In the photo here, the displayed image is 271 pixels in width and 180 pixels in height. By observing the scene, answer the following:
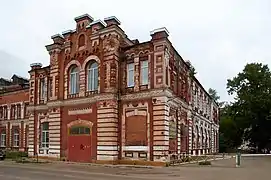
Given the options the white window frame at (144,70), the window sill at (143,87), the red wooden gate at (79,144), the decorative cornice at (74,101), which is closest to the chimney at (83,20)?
the decorative cornice at (74,101)

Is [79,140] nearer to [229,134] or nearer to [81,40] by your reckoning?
[81,40]

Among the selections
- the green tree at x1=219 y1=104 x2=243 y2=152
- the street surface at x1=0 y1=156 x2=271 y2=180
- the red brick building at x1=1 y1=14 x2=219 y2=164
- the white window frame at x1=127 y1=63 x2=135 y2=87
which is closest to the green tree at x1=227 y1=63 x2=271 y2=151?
the green tree at x1=219 y1=104 x2=243 y2=152

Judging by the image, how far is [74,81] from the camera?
116 feet

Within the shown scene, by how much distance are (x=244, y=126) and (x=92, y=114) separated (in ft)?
139

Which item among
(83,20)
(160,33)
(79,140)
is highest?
(83,20)

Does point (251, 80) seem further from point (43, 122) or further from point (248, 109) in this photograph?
point (43, 122)

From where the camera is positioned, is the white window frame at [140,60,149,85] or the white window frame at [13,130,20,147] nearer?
the white window frame at [140,60,149,85]

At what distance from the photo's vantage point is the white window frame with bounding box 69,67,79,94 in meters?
34.9

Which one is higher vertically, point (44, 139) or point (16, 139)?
point (44, 139)

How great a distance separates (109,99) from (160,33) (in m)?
7.22

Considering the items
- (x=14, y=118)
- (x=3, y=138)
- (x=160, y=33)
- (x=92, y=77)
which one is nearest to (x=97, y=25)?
(x=92, y=77)

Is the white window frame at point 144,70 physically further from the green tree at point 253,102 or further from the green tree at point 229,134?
the green tree at point 229,134

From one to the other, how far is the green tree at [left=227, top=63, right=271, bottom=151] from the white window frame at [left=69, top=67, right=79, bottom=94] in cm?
3756

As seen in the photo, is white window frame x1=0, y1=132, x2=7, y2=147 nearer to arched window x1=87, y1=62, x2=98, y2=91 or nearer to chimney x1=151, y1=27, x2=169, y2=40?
arched window x1=87, y1=62, x2=98, y2=91
